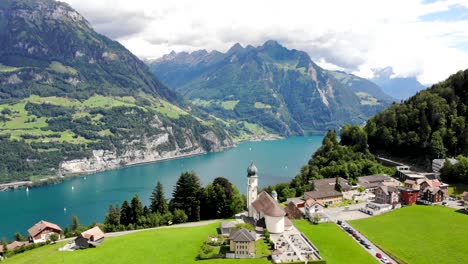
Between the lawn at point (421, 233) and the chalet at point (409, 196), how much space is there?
257cm

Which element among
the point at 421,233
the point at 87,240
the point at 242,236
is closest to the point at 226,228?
the point at 242,236

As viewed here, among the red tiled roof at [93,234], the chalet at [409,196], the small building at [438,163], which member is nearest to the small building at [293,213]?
the chalet at [409,196]

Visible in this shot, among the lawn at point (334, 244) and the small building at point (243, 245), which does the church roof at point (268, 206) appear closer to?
the lawn at point (334, 244)

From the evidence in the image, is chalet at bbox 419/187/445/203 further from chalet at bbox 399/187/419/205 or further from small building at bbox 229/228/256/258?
small building at bbox 229/228/256/258

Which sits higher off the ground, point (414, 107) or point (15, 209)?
point (414, 107)

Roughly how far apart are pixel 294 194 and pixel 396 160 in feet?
103

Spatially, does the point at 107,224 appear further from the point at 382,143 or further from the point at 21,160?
the point at 21,160

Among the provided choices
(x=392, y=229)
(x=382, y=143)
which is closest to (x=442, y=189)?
(x=392, y=229)

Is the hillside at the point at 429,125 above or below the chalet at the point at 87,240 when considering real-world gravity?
above

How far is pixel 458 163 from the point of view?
7844 cm

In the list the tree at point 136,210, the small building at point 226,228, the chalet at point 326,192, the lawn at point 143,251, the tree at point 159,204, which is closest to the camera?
the lawn at point 143,251

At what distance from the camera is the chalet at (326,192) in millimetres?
72688

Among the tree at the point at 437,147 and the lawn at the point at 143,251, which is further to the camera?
the tree at the point at 437,147

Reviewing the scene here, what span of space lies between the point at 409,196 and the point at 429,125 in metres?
32.9
